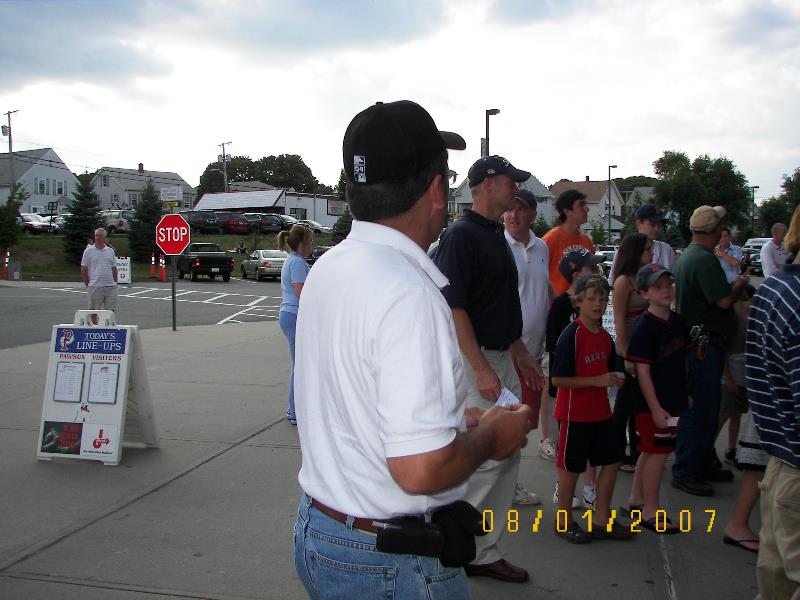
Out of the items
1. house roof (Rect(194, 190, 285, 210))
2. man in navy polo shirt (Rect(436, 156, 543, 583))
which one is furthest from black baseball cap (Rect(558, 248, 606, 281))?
house roof (Rect(194, 190, 285, 210))

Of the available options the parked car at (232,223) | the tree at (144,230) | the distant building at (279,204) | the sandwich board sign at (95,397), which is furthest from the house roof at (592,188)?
the sandwich board sign at (95,397)

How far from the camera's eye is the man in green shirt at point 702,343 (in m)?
4.92

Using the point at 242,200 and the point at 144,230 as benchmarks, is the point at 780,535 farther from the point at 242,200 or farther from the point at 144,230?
the point at 242,200

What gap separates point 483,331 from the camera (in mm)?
3949

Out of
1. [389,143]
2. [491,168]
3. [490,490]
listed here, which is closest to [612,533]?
[490,490]

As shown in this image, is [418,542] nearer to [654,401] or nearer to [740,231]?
[654,401]

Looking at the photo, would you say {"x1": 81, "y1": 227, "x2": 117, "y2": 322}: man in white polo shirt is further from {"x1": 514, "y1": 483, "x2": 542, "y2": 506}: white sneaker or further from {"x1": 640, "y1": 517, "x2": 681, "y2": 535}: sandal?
{"x1": 640, "y1": 517, "x2": 681, "y2": 535}: sandal

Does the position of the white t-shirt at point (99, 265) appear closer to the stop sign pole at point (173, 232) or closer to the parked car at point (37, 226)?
the stop sign pole at point (173, 232)

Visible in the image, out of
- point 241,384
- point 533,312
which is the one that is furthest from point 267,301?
point 533,312

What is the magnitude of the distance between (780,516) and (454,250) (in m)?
1.90

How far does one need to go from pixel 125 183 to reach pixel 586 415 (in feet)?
330

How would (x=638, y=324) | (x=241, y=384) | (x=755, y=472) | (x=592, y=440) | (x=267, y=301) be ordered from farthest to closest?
(x=267, y=301) < (x=241, y=384) < (x=638, y=324) < (x=592, y=440) < (x=755, y=472)

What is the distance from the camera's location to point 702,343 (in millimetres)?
4895

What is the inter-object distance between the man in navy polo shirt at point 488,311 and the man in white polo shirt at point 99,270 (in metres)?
9.70
